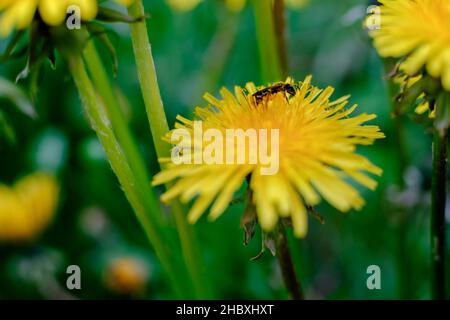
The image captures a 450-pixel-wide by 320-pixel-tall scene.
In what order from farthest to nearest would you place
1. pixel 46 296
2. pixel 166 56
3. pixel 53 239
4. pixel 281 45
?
1. pixel 166 56
2. pixel 53 239
3. pixel 46 296
4. pixel 281 45

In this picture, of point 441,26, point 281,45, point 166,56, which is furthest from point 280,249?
point 166,56

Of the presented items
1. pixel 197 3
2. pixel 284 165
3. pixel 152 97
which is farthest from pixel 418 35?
pixel 197 3

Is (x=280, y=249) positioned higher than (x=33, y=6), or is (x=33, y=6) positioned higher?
(x=33, y=6)

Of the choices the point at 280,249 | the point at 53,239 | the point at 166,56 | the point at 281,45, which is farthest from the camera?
the point at 166,56

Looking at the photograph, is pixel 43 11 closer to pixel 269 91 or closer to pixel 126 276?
pixel 269 91

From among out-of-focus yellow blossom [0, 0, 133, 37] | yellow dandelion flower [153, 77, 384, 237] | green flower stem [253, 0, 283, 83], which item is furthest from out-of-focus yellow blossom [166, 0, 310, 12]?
out-of-focus yellow blossom [0, 0, 133, 37]

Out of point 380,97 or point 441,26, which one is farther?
point 380,97

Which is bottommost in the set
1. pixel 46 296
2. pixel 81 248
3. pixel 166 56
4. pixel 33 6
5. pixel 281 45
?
pixel 46 296

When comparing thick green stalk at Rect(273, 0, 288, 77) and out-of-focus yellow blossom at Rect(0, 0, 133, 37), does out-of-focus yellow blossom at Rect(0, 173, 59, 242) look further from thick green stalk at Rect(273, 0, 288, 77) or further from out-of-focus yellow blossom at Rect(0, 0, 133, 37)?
out-of-focus yellow blossom at Rect(0, 0, 133, 37)

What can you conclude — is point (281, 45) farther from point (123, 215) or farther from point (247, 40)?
point (247, 40)
